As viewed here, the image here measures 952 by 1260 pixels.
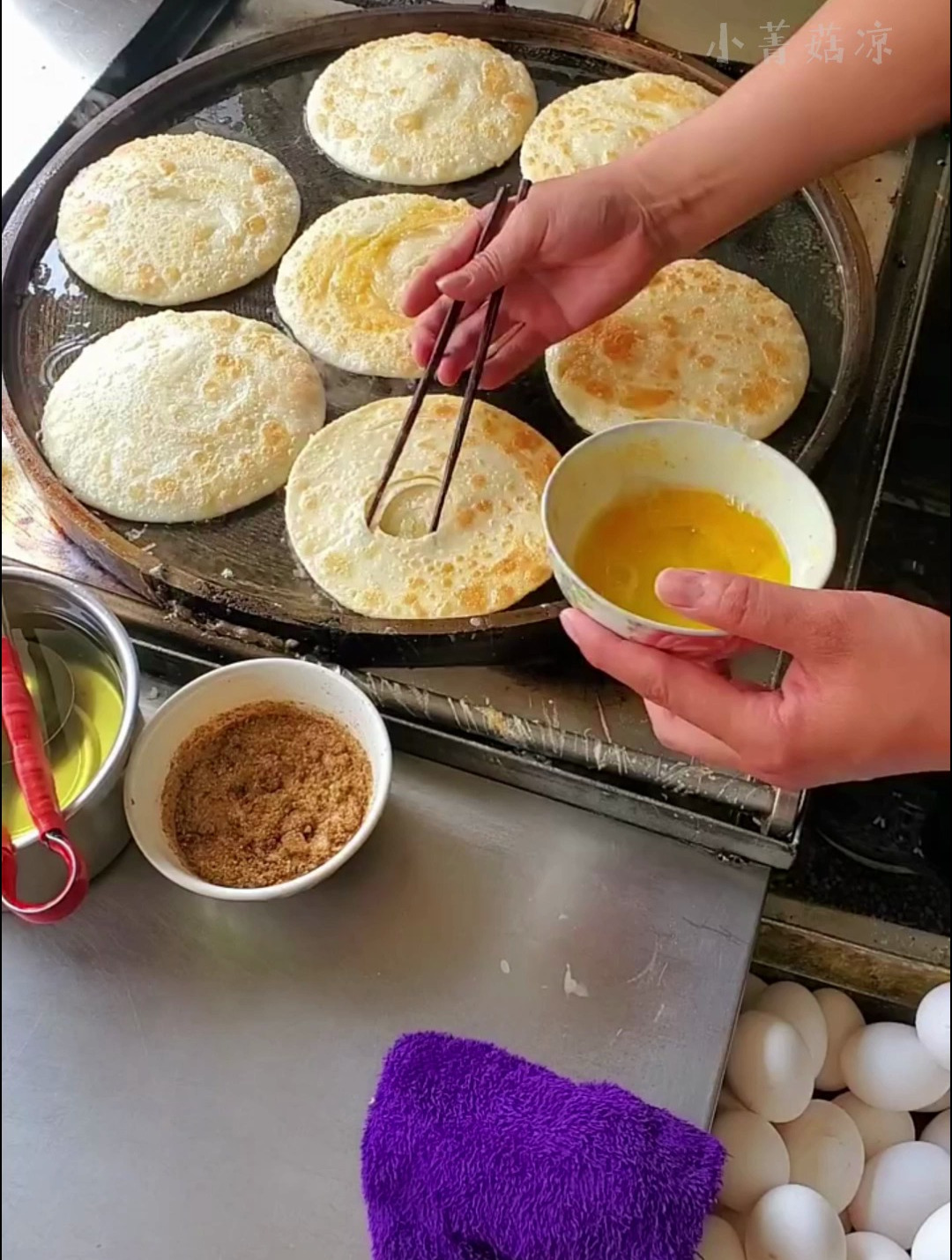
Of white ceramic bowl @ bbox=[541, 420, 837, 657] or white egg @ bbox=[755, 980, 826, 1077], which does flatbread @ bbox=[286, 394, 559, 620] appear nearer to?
white ceramic bowl @ bbox=[541, 420, 837, 657]

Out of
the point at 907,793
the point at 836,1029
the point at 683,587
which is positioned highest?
Answer: the point at 683,587

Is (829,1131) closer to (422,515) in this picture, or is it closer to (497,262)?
(422,515)

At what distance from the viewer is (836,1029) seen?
136 cm

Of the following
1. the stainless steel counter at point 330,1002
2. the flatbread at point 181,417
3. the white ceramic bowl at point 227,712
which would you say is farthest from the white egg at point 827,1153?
the flatbread at point 181,417

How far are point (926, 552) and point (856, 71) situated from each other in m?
0.94

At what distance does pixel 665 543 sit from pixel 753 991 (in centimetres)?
60

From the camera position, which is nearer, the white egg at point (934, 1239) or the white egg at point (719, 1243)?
the white egg at point (934, 1239)

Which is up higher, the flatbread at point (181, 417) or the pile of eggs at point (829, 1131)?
the flatbread at point (181, 417)

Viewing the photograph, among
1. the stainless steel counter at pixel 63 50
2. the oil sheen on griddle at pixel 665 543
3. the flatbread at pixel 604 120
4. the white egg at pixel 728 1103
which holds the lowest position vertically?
the white egg at pixel 728 1103

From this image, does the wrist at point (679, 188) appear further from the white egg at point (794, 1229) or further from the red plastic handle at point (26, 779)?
the white egg at point (794, 1229)

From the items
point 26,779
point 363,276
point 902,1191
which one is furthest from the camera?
point 363,276

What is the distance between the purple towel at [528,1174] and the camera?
996mm

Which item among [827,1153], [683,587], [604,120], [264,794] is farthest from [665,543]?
[604,120]

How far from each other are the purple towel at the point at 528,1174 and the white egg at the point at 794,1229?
13cm
